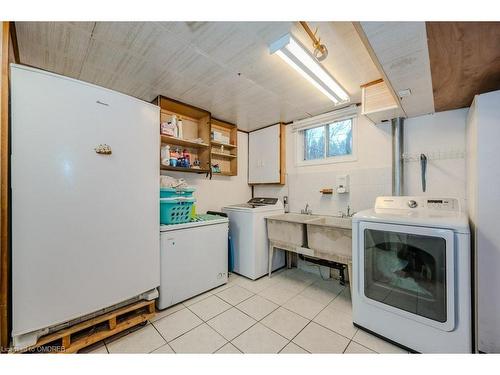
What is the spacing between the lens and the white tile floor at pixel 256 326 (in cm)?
146

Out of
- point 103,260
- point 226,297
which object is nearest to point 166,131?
point 103,260

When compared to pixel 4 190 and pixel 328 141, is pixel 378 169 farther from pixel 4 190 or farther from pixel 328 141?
pixel 4 190

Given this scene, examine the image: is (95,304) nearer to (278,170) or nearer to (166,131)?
(166,131)

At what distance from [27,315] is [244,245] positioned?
196cm

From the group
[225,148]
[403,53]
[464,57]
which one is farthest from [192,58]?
[464,57]

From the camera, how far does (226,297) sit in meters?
2.18

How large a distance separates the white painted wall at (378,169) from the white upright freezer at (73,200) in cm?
221

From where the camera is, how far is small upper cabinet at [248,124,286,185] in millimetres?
3213

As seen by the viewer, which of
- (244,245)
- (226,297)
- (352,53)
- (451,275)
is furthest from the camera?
(244,245)

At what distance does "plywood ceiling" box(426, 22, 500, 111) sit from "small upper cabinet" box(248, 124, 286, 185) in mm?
1916

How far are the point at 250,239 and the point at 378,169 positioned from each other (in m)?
1.82

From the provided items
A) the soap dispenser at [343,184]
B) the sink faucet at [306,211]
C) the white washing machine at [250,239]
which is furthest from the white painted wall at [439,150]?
the white washing machine at [250,239]

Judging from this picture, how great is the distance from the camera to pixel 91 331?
4.92 feet

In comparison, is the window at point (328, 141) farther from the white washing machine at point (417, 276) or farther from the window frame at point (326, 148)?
the white washing machine at point (417, 276)
